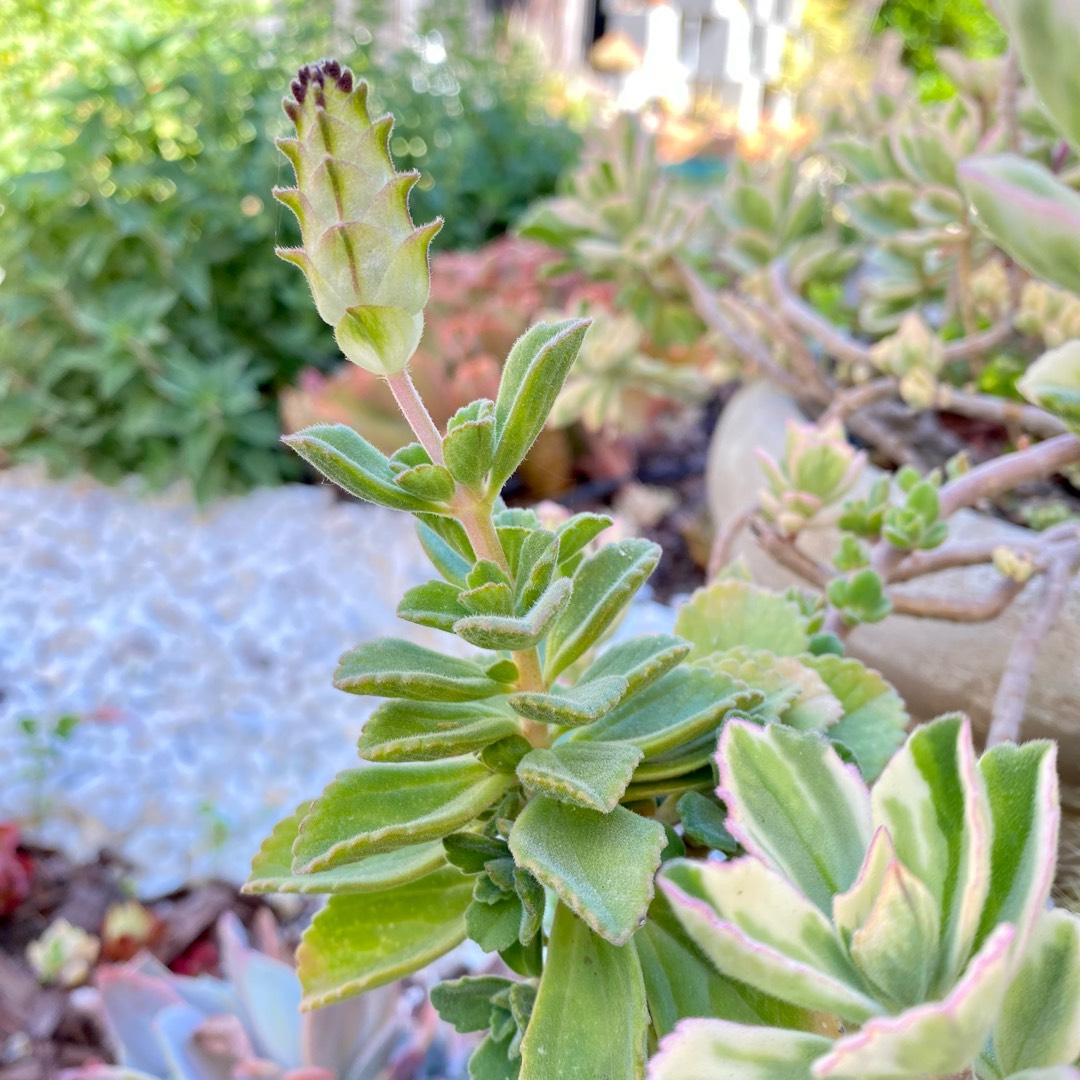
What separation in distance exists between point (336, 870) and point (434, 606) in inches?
4.0

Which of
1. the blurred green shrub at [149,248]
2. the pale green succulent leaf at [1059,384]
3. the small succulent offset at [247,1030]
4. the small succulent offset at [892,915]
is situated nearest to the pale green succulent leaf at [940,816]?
the small succulent offset at [892,915]

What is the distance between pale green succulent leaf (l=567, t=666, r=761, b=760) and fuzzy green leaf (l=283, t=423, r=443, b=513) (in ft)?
0.34

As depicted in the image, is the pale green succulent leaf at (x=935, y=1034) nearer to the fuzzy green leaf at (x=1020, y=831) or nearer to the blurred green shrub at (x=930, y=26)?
the fuzzy green leaf at (x=1020, y=831)

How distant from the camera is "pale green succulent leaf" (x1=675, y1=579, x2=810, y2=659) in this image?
410 mm

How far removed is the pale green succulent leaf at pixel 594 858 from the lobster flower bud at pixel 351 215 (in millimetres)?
148

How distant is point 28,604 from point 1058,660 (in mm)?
1328

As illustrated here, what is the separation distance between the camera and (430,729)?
30cm

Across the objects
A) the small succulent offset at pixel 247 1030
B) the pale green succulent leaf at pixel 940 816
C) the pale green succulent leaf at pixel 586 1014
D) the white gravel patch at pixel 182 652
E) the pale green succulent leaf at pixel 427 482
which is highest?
the pale green succulent leaf at pixel 427 482

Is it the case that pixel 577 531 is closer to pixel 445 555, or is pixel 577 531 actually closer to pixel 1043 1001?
pixel 445 555

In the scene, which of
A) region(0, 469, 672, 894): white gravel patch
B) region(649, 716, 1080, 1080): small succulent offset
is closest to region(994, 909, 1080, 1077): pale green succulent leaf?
region(649, 716, 1080, 1080): small succulent offset

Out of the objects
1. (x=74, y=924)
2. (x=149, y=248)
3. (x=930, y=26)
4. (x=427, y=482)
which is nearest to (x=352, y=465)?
(x=427, y=482)

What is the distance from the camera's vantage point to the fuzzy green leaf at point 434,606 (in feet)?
0.94

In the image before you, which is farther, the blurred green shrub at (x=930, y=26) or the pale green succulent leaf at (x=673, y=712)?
the blurred green shrub at (x=930, y=26)

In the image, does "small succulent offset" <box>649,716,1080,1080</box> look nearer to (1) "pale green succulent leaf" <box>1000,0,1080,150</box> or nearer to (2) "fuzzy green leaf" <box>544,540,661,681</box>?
(2) "fuzzy green leaf" <box>544,540,661,681</box>
